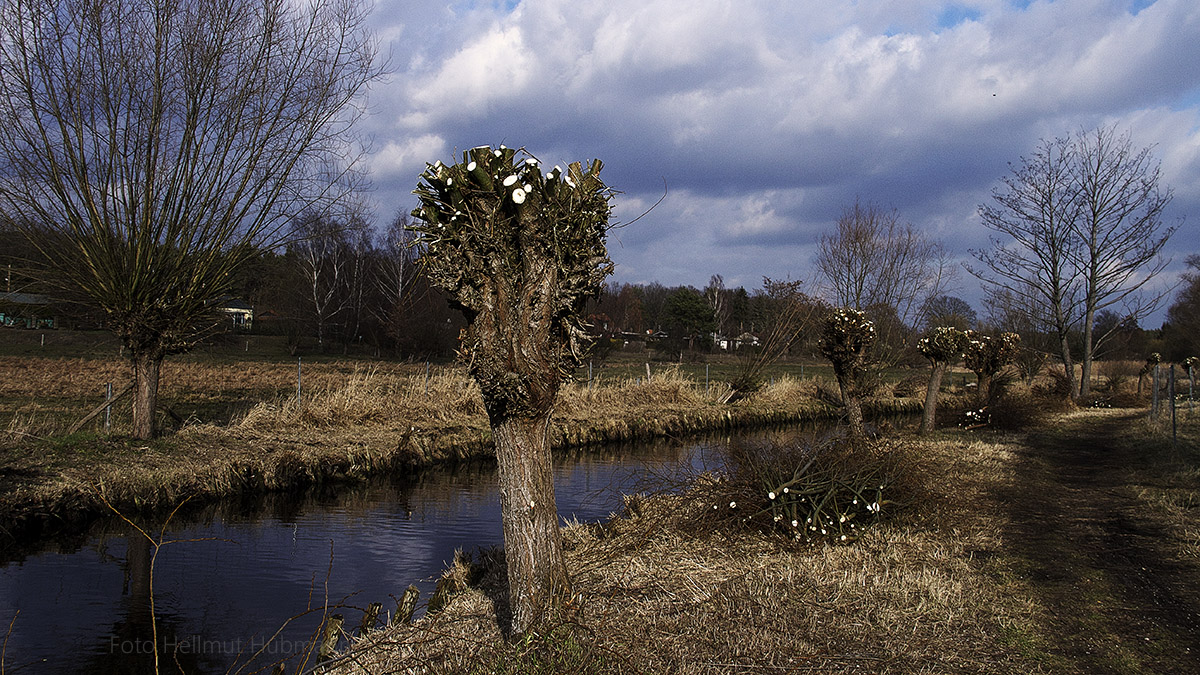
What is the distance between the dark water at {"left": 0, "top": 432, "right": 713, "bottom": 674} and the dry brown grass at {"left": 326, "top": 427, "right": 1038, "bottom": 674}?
3.05ft

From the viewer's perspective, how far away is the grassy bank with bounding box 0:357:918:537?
31.2ft

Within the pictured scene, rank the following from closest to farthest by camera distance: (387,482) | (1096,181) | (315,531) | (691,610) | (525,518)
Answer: (525,518)
(691,610)
(315,531)
(387,482)
(1096,181)

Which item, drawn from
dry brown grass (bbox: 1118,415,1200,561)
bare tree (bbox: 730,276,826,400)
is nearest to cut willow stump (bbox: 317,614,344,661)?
dry brown grass (bbox: 1118,415,1200,561)

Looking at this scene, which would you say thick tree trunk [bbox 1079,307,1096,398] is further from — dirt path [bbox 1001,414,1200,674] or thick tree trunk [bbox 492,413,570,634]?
thick tree trunk [bbox 492,413,570,634]

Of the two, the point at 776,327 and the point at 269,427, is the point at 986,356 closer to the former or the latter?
the point at 776,327

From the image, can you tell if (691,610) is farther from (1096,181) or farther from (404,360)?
(404,360)

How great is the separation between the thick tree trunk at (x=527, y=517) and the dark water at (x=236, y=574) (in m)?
0.98

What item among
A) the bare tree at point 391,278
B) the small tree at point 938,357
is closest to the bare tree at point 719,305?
the bare tree at point 391,278

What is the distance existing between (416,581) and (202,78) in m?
7.25

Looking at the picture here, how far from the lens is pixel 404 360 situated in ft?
138

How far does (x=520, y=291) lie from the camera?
177 inches

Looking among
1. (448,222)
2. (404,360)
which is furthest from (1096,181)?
(404,360)

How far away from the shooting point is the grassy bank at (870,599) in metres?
4.40

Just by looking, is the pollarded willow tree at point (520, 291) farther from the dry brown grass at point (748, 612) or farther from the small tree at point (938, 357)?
the small tree at point (938, 357)
